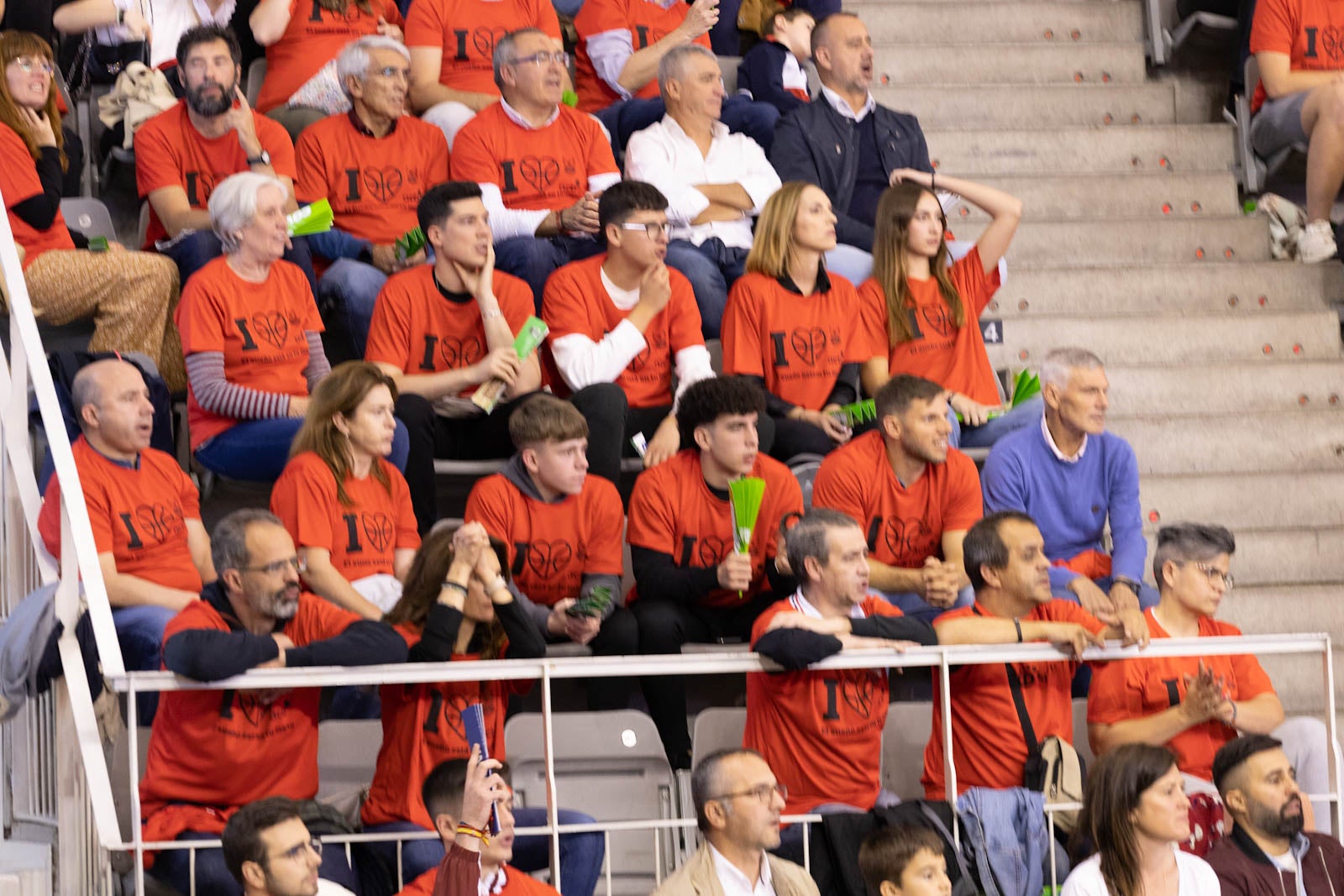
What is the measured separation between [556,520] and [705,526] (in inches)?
16.6

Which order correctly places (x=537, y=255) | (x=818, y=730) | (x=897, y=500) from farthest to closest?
(x=537, y=255)
(x=897, y=500)
(x=818, y=730)

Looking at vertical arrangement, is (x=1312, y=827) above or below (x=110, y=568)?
below

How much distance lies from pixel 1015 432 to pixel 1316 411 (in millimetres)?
1368

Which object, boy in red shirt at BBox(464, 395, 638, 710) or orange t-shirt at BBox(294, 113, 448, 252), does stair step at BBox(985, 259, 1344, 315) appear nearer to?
orange t-shirt at BBox(294, 113, 448, 252)

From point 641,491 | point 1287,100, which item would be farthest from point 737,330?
point 1287,100

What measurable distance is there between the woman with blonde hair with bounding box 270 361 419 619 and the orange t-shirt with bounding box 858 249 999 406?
1715 millimetres

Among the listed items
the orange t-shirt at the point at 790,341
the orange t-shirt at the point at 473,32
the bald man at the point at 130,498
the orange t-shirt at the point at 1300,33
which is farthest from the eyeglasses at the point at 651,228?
the orange t-shirt at the point at 1300,33

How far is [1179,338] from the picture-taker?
7039 millimetres

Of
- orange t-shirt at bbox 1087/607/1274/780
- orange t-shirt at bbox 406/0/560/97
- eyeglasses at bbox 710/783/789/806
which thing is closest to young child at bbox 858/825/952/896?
eyeglasses at bbox 710/783/789/806

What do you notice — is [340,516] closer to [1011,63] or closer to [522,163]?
[522,163]

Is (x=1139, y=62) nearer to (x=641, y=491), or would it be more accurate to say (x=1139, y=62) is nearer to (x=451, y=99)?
(x=451, y=99)

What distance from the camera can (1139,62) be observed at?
8.14 m

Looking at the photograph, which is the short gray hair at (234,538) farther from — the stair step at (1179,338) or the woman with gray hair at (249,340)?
the stair step at (1179,338)

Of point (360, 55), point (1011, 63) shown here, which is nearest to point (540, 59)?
point (360, 55)
